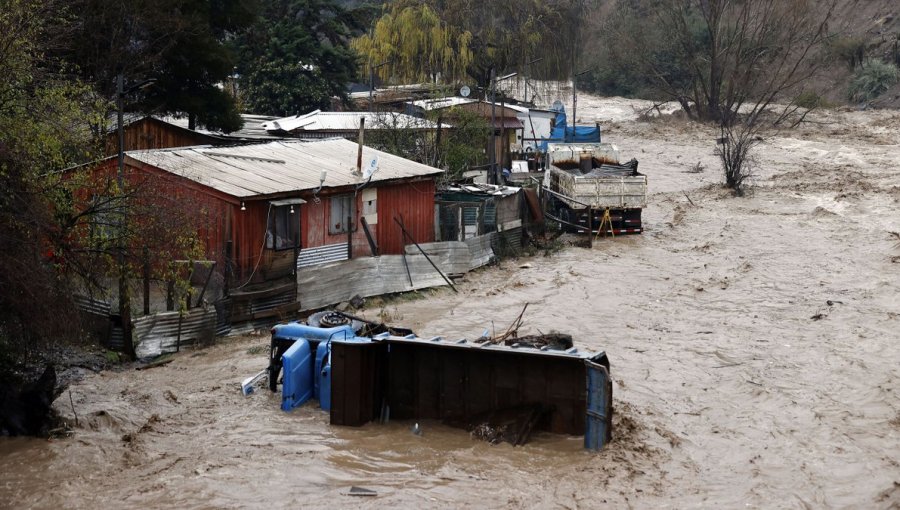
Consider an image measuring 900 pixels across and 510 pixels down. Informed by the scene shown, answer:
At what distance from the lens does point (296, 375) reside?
13156 mm

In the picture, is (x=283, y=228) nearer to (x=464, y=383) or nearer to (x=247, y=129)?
(x=464, y=383)

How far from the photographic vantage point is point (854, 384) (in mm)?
15422

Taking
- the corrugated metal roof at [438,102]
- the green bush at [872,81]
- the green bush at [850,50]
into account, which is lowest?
the corrugated metal roof at [438,102]

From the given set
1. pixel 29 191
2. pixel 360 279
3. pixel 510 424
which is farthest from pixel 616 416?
pixel 360 279

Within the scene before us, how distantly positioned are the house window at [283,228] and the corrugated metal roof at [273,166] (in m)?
0.43

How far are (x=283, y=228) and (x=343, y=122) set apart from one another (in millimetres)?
15549

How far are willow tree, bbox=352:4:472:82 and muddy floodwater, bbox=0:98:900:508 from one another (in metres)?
24.2

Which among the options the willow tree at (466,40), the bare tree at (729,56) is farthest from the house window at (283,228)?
the bare tree at (729,56)

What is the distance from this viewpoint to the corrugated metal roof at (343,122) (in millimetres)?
31344

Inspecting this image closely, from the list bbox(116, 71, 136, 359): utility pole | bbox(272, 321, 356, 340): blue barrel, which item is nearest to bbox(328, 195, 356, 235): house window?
bbox(116, 71, 136, 359): utility pole

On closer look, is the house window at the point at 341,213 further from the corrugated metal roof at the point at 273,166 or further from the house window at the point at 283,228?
the house window at the point at 283,228

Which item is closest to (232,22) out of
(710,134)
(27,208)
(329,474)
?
(27,208)

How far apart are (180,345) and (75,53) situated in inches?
394

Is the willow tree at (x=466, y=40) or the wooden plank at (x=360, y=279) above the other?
the willow tree at (x=466, y=40)
